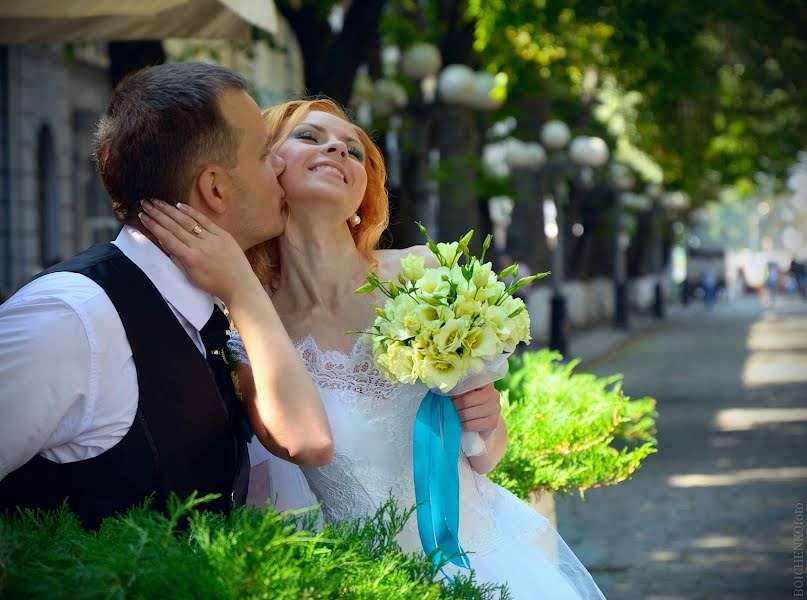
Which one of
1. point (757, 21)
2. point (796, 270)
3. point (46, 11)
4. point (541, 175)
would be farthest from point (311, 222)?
point (796, 270)

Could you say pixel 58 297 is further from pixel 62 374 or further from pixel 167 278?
pixel 167 278

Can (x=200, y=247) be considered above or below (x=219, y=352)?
above

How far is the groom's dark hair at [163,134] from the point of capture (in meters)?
2.76

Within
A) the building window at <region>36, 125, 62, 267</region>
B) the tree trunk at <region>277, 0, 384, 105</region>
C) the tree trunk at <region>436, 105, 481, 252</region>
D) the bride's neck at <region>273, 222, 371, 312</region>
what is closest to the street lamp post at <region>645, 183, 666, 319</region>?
the tree trunk at <region>436, 105, 481, 252</region>

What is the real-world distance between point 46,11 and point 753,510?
6.20 m

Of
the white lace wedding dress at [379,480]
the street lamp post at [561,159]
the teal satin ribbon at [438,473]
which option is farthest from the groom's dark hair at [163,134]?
the street lamp post at [561,159]

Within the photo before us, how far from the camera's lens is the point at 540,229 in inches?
1145

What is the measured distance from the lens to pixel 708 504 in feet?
32.6

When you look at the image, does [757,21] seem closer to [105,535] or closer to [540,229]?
[540,229]

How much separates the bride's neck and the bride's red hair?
0.21 ft

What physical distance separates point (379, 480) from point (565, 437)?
48.9 inches

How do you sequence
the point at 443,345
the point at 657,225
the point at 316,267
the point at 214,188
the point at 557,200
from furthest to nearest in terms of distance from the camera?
the point at 657,225, the point at 557,200, the point at 316,267, the point at 443,345, the point at 214,188

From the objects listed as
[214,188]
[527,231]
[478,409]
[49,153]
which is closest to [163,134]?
[214,188]

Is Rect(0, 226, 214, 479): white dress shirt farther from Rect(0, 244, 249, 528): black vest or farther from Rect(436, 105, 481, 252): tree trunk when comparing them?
Rect(436, 105, 481, 252): tree trunk
